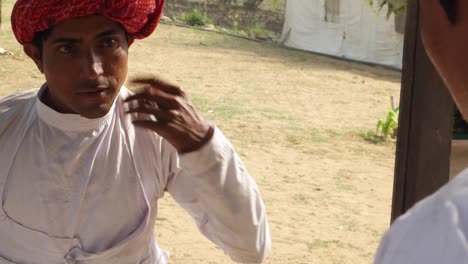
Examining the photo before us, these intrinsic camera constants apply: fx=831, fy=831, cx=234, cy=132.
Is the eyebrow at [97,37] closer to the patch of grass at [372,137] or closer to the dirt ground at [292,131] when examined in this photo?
the dirt ground at [292,131]

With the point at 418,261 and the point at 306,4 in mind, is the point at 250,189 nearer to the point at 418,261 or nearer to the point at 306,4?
the point at 418,261

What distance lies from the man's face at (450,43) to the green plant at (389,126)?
980 centimetres

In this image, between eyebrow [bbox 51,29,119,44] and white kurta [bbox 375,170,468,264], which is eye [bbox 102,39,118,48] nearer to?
eyebrow [bbox 51,29,119,44]

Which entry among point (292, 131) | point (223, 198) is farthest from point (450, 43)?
point (292, 131)

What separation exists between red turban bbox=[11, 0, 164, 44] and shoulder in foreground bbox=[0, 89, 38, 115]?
0.53 ft

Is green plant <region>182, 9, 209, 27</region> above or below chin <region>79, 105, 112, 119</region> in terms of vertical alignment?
below

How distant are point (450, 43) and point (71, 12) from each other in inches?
68.2

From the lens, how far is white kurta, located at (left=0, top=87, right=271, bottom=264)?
2.43 metres

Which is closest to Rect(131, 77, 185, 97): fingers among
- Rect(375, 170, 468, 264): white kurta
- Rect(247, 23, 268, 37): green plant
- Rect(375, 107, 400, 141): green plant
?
Rect(375, 170, 468, 264): white kurta

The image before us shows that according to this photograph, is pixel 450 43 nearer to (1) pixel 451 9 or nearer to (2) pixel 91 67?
(1) pixel 451 9

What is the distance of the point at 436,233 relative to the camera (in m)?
0.69

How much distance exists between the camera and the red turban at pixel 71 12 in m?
2.32

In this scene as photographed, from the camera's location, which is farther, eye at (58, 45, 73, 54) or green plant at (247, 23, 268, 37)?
green plant at (247, 23, 268, 37)

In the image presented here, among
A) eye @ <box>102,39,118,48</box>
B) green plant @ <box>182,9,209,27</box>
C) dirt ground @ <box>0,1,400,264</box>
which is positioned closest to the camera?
eye @ <box>102,39,118,48</box>
